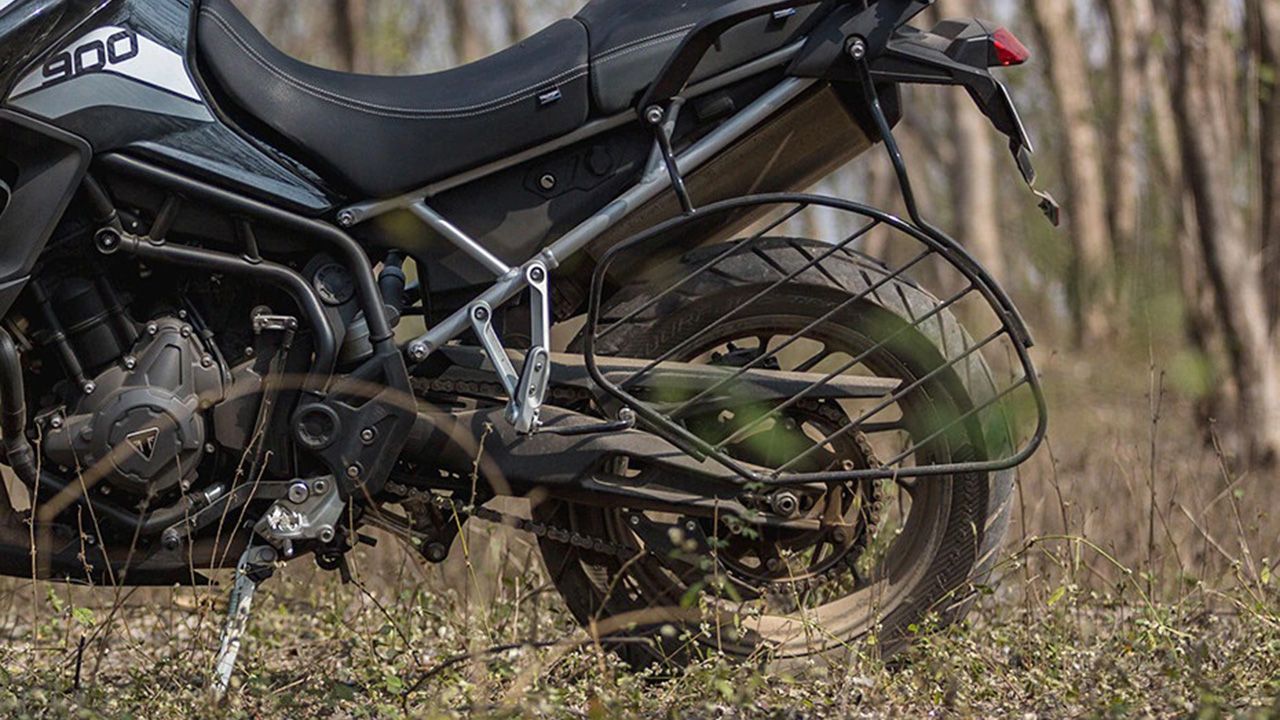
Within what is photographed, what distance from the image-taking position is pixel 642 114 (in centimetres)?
363

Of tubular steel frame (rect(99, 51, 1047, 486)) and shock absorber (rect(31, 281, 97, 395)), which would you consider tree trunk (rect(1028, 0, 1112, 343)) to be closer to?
tubular steel frame (rect(99, 51, 1047, 486))

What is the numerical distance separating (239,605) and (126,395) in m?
0.51

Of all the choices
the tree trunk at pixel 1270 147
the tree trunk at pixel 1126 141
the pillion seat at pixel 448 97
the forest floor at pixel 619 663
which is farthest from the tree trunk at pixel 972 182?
the pillion seat at pixel 448 97

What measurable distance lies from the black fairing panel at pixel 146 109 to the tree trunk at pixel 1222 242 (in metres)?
4.68

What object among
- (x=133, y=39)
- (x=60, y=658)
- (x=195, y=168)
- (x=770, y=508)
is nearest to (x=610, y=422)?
(x=770, y=508)

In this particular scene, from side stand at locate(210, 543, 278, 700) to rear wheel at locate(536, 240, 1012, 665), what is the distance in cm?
64

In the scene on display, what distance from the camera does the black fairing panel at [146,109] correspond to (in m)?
3.46

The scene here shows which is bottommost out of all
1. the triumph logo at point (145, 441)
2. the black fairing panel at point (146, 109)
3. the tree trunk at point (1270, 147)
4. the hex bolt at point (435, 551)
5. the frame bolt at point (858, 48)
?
the tree trunk at point (1270, 147)

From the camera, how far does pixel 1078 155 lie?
1614 cm

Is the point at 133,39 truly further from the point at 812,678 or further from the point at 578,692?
the point at 812,678

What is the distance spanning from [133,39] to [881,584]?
6.81 feet

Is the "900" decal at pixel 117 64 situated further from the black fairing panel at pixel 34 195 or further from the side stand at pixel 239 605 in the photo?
the side stand at pixel 239 605

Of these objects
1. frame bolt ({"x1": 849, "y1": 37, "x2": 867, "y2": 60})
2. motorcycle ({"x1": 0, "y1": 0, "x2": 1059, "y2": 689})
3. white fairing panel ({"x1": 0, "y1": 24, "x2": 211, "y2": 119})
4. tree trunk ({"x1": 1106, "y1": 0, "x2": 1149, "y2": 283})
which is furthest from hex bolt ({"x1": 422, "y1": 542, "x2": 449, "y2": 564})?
tree trunk ({"x1": 1106, "y1": 0, "x2": 1149, "y2": 283})

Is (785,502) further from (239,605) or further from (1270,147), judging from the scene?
(1270,147)
